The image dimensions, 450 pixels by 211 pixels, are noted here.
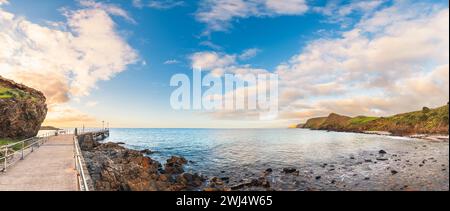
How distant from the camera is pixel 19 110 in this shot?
33.3 metres

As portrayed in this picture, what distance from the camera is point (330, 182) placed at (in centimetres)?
2281

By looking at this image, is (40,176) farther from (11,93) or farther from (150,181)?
(11,93)

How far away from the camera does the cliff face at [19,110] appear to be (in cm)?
3125

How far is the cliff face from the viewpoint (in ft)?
103

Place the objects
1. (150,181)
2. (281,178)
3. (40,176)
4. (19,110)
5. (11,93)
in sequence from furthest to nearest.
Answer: (11,93) → (19,110) → (281,178) → (150,181) → (40,176)

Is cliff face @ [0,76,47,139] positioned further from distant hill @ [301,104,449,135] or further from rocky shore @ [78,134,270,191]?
distant hill @ [301,104,449,135]

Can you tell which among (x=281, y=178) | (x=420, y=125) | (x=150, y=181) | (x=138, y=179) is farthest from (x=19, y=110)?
(x=420, y=125)

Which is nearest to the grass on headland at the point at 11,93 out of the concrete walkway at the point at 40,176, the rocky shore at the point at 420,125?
the concrete walkway at the point at 40,176

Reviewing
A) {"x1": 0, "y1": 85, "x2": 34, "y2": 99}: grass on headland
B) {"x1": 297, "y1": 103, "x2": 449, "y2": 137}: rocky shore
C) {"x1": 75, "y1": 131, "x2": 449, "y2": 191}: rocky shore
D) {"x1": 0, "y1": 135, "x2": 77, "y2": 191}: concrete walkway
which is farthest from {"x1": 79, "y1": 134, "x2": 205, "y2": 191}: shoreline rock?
{"x1": 297, "y1": 103, "x2": 449, "y2": 137}: rocky shore

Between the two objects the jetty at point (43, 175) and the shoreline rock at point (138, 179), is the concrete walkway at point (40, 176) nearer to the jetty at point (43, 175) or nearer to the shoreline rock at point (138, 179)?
the jetty at point (43, 175)
